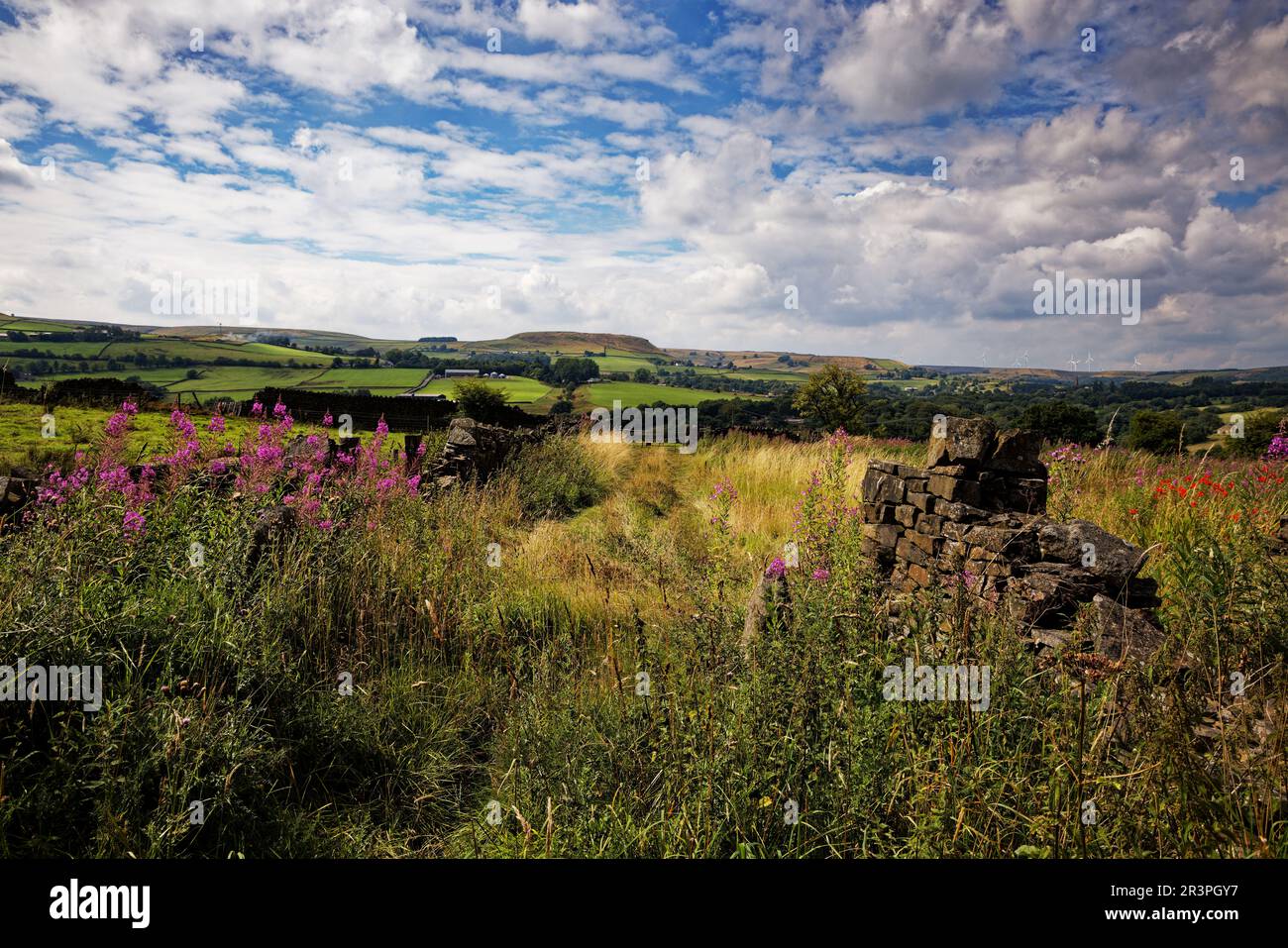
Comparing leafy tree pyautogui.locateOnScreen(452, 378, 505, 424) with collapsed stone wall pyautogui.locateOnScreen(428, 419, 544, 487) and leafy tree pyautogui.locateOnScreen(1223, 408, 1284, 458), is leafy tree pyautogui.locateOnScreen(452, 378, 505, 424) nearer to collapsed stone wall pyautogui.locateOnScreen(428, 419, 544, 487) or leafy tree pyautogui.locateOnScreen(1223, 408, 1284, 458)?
collapsed stone wall pyautogui.locateOnScreen(428, 419, 544, 487)

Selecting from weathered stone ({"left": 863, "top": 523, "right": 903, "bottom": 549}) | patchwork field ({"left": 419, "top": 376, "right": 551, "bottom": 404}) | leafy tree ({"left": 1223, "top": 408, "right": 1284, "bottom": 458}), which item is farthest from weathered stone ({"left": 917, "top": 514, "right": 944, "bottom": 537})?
patchwork field ({"left": 419, "top": 376, "right": 551, "bottom": 404})

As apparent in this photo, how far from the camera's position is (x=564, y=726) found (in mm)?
3303

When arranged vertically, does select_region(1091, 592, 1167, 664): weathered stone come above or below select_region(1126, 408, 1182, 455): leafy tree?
below

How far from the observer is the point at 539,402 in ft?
110

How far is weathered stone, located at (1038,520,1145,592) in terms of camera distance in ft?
13.4

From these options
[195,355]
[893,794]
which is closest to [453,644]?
[893,794]

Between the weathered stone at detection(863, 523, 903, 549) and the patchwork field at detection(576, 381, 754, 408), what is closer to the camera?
the weathered stone at detection(863, 523, 903, 549)

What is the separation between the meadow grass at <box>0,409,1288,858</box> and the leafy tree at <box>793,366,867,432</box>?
2678 cm

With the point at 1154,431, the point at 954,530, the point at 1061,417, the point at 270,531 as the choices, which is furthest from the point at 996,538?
the point at 1061,417

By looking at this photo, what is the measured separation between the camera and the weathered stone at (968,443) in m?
5.34

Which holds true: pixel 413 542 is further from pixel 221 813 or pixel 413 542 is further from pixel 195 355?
pixel 195 355

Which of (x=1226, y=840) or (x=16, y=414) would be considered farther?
(x=16, y=414)
